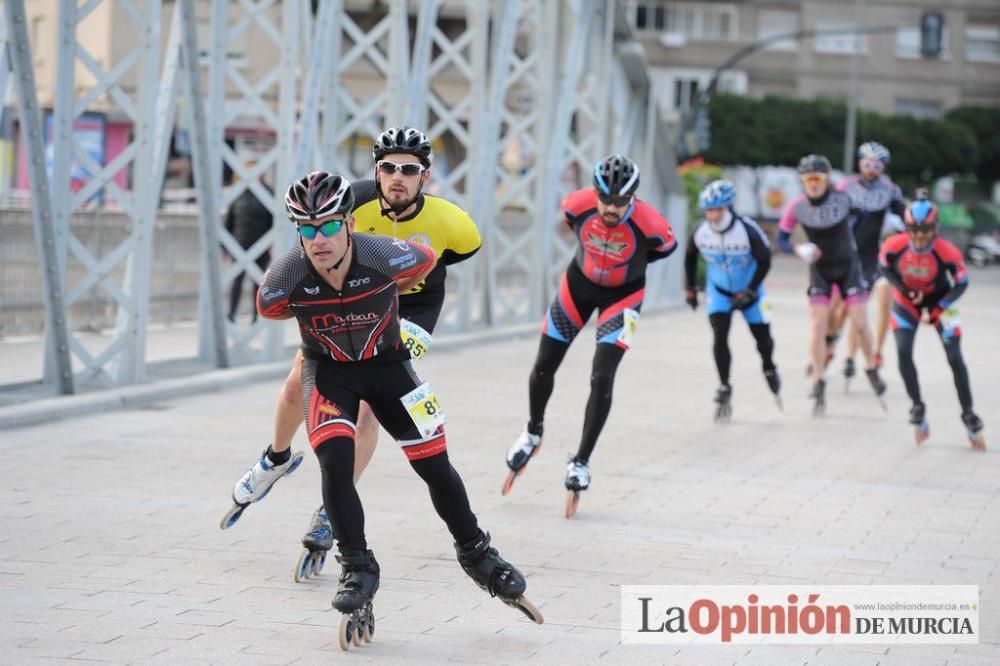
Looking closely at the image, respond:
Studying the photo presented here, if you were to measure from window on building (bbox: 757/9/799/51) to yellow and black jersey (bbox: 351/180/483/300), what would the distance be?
72.3m

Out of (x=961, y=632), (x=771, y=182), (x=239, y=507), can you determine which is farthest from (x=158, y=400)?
(x=771, y=182)

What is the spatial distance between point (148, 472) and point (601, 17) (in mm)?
17689

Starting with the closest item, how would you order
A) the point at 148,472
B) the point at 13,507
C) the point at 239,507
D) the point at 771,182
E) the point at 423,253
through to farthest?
the point at 423,253 < the point at 239,507 < the point at 13,507 < the point at 148,472 < the point at 771,182

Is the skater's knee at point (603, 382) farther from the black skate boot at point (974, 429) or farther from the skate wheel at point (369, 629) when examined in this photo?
the black skate boot at point (974, 429)

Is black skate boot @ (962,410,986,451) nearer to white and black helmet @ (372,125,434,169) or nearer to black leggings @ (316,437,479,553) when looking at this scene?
white and black helmet @ (372,125,434,169)

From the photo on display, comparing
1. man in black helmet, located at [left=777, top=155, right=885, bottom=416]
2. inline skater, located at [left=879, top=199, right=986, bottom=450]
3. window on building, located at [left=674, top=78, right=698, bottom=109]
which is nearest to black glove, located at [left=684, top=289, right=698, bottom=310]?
inline skater, located at [left=879, top=199, right=986, bottom=450]

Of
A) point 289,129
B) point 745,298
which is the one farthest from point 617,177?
point 289,129

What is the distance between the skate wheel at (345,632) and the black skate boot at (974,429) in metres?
7.72

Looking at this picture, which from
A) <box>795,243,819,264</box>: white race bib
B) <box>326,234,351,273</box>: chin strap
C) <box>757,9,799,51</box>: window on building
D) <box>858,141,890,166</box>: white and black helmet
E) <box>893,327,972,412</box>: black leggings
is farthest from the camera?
<box>757,9,799,51</box>: window on building

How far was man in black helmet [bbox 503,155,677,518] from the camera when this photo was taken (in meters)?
10.0

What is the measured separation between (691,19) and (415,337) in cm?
7447

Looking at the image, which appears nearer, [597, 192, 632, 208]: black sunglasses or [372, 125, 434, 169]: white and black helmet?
[372, 125, 434, 169]: white and black helmet

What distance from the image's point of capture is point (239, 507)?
26.3 feet

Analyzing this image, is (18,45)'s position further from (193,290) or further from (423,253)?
(193,290)
